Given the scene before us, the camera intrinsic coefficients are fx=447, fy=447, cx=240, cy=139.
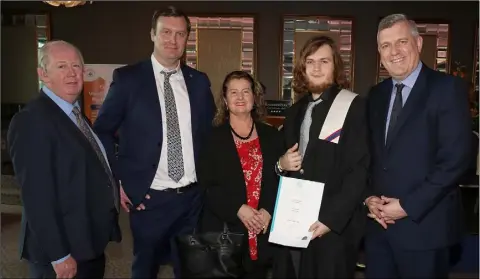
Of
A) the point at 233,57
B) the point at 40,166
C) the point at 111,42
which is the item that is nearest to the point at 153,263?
the point at 40,166

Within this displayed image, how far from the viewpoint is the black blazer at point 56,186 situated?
5.82 ft

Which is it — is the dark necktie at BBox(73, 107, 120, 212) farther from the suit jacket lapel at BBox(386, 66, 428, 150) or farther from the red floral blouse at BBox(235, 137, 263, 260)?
the suit jacket lapel at BBox(386, 66, 428, 150)

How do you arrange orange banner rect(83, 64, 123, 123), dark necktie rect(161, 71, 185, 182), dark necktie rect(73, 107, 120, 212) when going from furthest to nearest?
1. orange banner rect(83, 64, 123, 123)
2. dark necktie rect(161, 71, 185, 182)
3. dark necktie rect(73, 107, 120, 212)

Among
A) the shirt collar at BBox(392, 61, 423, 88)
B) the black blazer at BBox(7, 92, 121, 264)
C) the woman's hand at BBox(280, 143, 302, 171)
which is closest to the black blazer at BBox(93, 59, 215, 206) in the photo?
the black blazer at BBox(7, 92, 121, 264)

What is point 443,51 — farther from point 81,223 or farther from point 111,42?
point 81,223

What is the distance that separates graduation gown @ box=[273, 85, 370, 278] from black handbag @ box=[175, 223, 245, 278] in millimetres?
299

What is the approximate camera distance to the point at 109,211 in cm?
205

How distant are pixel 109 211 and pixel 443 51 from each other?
5837mm

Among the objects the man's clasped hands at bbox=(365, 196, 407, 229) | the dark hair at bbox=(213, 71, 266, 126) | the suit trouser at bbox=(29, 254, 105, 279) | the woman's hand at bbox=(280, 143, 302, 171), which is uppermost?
the dark hair at bbox=(213, 71, 266, 126)

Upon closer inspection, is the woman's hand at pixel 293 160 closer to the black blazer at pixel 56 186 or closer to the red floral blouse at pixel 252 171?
the red floral blouse at pixel 252 171

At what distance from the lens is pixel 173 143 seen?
2.41 m

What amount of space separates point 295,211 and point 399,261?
56 cm

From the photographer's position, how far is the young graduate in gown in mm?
1866

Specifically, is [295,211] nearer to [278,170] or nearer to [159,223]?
[278,170]
